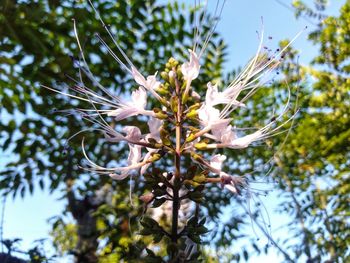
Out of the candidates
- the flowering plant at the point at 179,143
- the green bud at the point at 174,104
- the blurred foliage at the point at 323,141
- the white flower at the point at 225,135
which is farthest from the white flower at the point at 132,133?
the blurred foliage at the point at 323,141

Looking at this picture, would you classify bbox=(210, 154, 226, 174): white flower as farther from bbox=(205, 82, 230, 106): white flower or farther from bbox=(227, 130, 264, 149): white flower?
bbox=(205, 82, 230, 106): white flower

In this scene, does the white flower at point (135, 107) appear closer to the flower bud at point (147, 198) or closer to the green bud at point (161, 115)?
the green bud at point (161, 115)

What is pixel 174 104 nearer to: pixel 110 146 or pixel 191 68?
pixel 191 68

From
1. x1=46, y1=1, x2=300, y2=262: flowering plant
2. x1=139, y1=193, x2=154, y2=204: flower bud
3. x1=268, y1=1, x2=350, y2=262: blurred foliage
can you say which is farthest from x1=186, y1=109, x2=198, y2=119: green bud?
x1=268, y1=1, x2=350, y2=262: blurred foliage

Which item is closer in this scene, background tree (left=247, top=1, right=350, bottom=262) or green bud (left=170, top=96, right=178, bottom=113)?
green bud (left=170, top=96, right=178, bottom=113)

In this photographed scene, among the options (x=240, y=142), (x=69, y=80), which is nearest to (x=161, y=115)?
(x=240, y=142)

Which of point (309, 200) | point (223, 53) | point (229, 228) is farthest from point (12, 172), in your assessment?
point (309, 200)

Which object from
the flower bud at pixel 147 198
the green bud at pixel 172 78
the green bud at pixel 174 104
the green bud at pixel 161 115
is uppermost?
the green bud at pixel 172 78

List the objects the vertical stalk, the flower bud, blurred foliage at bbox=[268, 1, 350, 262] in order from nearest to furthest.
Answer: the vertical stalk, the flower bud, blurred foliage at bbox=[268, 1, 350, 262]

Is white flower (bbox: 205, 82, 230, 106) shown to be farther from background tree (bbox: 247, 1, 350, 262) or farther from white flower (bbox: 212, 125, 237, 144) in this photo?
background tree (bbox: 247, 1, 350, 262)

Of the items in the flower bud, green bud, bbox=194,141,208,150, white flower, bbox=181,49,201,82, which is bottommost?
the flower bud

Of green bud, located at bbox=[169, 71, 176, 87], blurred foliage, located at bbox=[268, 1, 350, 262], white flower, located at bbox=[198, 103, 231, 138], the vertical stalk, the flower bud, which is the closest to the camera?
the vertical stalk

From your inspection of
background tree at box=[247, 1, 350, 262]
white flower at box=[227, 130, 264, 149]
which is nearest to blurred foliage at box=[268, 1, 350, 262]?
background tree at box=[247, 1, 350, 262]

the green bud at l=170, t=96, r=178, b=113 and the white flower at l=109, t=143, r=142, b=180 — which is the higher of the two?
the green bud at l=170, t=96, r=178, b=113
